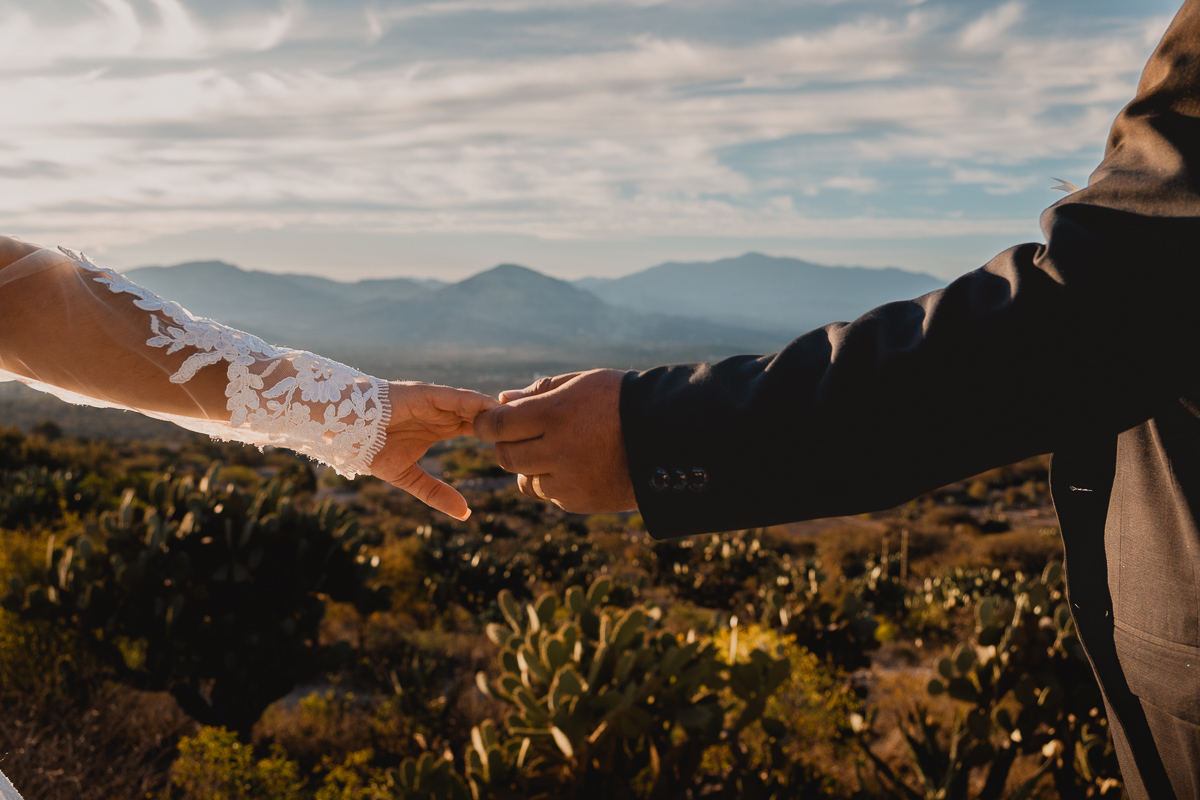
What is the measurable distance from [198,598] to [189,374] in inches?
136

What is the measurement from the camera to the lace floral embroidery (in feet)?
6.10

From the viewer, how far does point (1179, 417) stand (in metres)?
1.10

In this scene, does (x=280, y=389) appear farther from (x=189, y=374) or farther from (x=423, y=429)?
(x=423, y=429)

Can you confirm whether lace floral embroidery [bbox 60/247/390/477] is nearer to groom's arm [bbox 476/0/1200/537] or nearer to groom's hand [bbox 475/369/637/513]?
groom's hand [bbox 475/369/637/513]

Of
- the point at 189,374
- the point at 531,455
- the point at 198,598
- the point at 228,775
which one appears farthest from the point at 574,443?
the point at 198,598

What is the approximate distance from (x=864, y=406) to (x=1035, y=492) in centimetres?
3429

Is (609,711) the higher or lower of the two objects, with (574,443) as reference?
lower

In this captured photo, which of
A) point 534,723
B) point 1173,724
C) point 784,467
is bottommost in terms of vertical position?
point 534,723

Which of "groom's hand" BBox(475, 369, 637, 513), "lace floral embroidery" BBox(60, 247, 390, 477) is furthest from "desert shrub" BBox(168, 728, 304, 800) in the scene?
"groom's hand" BBox(475, 369, 637, 513)

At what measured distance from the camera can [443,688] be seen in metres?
6.28

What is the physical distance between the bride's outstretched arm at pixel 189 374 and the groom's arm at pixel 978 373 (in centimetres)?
87

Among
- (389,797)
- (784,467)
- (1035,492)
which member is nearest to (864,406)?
(784,467)

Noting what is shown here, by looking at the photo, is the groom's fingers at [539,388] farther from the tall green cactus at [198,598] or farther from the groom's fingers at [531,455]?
the tall green cactus at [198,598]

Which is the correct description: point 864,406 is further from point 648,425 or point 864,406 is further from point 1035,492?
point 1035,492
